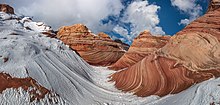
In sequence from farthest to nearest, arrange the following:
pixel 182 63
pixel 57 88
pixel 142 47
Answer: pixel 142 47 < pixel 182 63 < pixel 57 88

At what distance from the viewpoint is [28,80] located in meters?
10.3

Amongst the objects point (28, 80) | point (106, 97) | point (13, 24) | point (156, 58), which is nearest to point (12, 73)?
point (28, 80)

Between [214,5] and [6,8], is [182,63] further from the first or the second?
[6,8]

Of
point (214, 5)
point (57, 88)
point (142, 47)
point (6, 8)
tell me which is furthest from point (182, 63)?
point (6, 8)

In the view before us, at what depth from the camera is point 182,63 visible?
41.3ft

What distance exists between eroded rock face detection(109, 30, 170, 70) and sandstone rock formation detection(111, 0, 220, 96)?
9.76m

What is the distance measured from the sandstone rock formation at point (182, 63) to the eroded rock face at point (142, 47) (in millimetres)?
9758

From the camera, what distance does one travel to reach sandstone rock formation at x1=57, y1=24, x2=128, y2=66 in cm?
3428

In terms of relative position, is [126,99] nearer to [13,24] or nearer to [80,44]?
[13,24]

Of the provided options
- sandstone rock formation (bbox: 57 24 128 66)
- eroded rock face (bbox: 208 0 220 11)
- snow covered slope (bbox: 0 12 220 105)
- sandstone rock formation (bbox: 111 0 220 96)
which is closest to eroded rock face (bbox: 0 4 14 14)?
sandstone rock formation (bbox: 57 24 128 66)

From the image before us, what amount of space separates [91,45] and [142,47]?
39.8 ft

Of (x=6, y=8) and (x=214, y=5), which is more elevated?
(x=6, y=8)

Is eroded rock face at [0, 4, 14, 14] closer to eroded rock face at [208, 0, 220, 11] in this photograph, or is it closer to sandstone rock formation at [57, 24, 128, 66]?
sandstone rock formation at [57, 24, 128, 66]

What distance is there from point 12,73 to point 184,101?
5.88 meters
